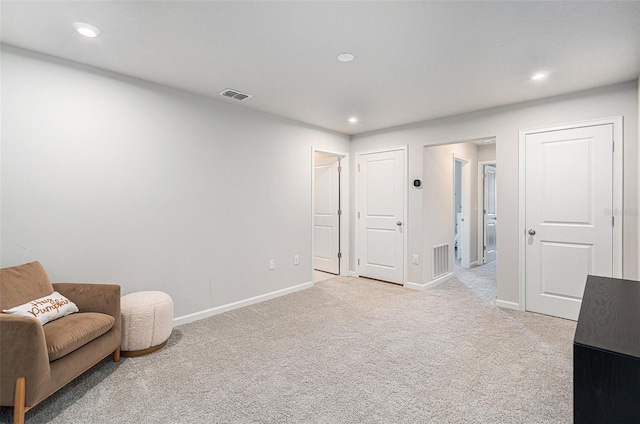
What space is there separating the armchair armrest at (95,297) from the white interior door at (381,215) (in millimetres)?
3553

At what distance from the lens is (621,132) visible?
3020 millimetres

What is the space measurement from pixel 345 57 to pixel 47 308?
8.91ft

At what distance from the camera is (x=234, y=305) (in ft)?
12.0

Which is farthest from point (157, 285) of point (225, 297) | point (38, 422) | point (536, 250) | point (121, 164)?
point (536, 250)

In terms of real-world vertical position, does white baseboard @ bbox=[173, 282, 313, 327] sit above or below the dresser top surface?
below

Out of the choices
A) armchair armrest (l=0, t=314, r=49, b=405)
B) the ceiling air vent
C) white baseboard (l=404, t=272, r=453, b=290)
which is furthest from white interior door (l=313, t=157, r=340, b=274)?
armchair armrest (l=0, t=314, r=49, b=405)

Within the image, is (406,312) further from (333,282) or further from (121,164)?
(121,164)

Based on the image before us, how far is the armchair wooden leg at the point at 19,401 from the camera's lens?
1618 mm

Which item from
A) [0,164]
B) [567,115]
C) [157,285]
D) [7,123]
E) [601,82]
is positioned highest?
[601,82]

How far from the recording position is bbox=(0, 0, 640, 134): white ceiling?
187 centimetres

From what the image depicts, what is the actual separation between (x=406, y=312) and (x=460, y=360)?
110 cm

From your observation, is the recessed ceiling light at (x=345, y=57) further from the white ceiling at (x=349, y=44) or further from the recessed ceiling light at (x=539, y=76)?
the recessed ceiling light at (x=539, y=76)

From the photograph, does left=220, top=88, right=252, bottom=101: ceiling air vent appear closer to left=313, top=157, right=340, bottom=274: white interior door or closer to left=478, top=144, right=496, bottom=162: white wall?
left=313, top=157, right=340, bottom=274: white interior door

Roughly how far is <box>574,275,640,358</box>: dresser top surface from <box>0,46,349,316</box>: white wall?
315 centimetres
